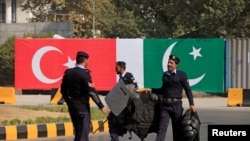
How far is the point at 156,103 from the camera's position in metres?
12.1

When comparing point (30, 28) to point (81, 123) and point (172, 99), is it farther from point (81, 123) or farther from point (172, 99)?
point (81, 123)

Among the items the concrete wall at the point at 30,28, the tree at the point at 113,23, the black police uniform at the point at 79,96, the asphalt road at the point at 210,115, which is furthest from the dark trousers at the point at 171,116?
the tree at the point at 113,23

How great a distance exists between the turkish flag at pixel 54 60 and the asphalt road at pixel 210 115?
866 millimetres

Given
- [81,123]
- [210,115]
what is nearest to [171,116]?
[81,123]

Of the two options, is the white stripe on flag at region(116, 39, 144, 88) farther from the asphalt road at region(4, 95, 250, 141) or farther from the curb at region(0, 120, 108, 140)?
the curb at region(0, 120, 108, 140)

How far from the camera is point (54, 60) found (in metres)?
33.4

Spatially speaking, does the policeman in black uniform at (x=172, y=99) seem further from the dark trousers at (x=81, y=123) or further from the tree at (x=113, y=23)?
the tree at (x=113, y=23)

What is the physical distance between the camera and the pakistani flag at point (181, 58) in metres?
31.8

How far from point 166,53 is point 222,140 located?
24610 millimetres

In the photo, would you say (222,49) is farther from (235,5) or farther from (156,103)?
(156,103)

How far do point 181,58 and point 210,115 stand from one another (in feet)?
30.8

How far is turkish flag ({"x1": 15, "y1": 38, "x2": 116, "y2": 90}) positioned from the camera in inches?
1302

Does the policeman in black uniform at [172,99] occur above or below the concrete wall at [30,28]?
below

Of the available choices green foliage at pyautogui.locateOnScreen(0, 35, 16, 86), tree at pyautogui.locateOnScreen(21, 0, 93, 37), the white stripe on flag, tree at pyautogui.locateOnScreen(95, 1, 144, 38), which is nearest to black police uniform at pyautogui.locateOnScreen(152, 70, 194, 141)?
the white stripe on flag
